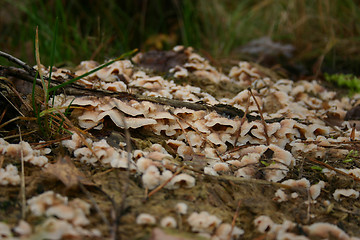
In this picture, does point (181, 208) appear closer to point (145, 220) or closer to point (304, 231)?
point (145, 220)

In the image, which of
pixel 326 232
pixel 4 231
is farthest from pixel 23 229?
pixel 326 232

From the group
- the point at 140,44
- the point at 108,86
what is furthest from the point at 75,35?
the point at 108,86

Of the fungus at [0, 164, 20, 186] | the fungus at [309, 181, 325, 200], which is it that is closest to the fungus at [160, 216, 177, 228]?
the fungus at [0, 164, 20, 186]

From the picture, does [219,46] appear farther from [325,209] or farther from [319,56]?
[325,209]

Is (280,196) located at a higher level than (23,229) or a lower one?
lower

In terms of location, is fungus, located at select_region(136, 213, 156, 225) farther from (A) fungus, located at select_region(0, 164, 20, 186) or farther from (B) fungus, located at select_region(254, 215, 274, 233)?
(A) fungus, located at select_region(0, 164, 20, 186)

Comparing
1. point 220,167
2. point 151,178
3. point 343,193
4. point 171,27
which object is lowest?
point 343,193
